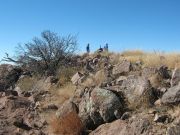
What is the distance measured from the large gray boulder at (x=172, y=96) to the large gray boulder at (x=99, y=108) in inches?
57.1

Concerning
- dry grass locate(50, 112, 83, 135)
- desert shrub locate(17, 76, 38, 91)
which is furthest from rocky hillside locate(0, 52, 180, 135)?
desert shrub locate(17, 76, 38, 91)

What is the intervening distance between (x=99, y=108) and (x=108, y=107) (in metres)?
0.37

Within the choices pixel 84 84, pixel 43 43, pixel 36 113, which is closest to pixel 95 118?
pixel 36 113

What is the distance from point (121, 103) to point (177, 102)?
6.56ft

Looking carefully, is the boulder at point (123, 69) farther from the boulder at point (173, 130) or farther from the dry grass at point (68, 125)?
the boulder at point (173, 130)

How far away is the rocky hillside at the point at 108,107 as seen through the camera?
11.5 metres

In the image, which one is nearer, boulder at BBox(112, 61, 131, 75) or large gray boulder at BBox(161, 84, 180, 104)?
large gray boulder at BBox(161, 84, 180, 104)

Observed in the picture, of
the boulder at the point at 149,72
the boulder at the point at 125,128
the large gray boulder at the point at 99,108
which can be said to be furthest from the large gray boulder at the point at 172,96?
the boulder at the point at 149,72

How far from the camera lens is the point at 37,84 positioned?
21938mm

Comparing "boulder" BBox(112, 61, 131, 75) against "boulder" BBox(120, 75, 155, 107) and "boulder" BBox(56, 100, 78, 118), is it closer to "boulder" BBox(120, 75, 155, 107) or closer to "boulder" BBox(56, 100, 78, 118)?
"boulder" BBox(120, 75, 155, 107)

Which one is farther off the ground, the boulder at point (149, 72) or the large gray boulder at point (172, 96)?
the boulder at point (149, 72)

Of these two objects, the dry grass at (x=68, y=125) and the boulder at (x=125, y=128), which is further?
the dry grass at (x=68, y=125)

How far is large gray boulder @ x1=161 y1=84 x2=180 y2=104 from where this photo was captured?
11.8 m

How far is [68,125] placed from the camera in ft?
43.4
